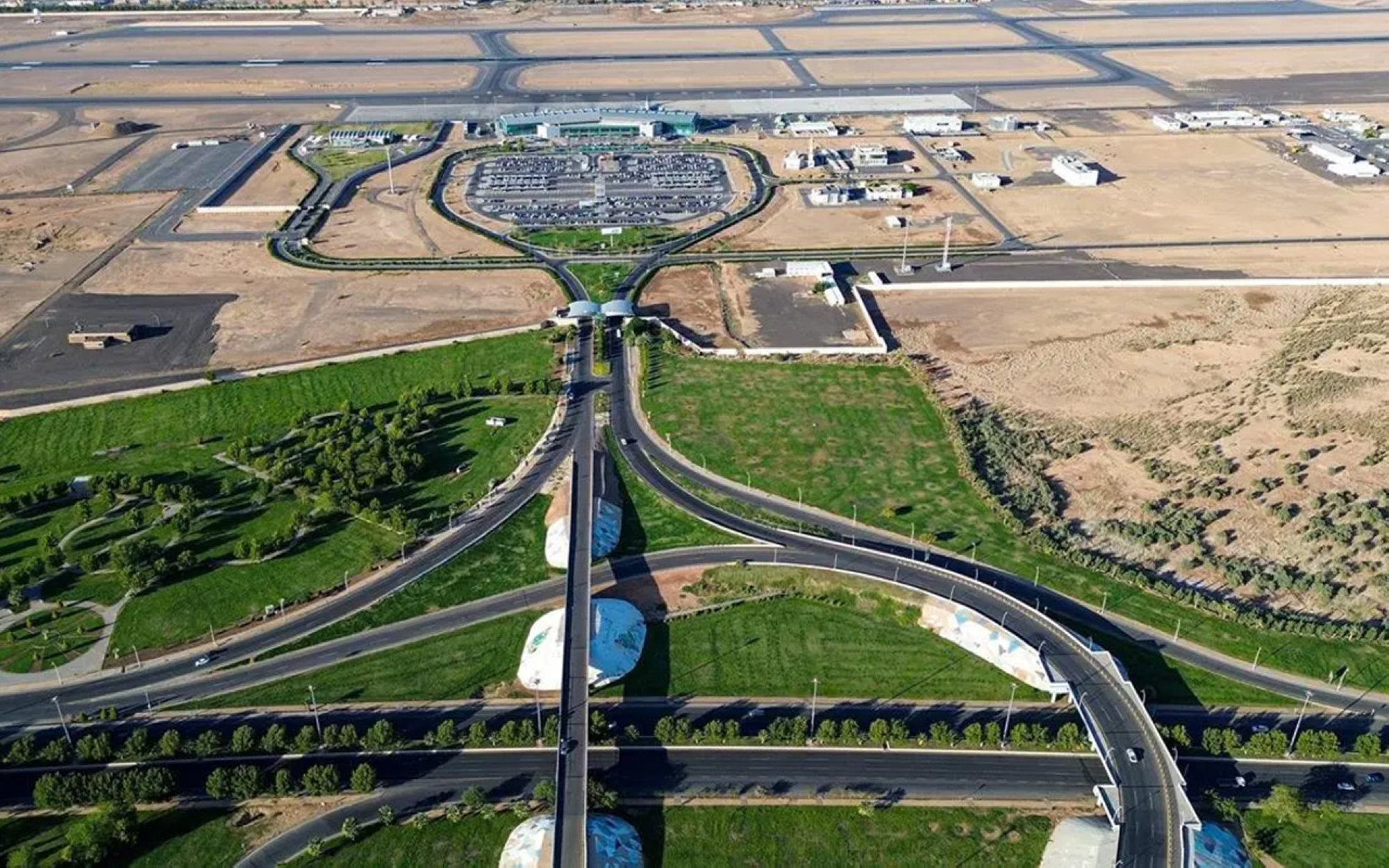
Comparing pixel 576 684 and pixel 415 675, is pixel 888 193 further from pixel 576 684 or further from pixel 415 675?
pixel 415 675

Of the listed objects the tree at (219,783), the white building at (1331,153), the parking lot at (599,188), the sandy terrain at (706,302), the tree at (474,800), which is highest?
the white building at (1331,153)

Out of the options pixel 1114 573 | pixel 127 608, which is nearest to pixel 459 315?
pixel 127 608

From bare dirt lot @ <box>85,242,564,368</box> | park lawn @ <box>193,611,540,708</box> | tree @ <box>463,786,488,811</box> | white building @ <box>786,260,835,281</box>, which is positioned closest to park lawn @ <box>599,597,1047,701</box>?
park lawn @ <box>193,611,540,708</box>

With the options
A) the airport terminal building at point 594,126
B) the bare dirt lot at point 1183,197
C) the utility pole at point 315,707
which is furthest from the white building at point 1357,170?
the utility pole at point 315,707

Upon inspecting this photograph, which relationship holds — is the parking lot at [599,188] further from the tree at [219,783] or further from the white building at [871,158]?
the tree at [219,783]

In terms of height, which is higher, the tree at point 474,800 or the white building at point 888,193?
the white building at point 888,193

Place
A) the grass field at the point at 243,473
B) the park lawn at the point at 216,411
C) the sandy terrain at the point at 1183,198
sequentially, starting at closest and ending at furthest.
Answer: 1. the grass field at the point at 243,473
2. the park lawn at the point at 216,411
3. the sandy terrain at the point at 1183,198
